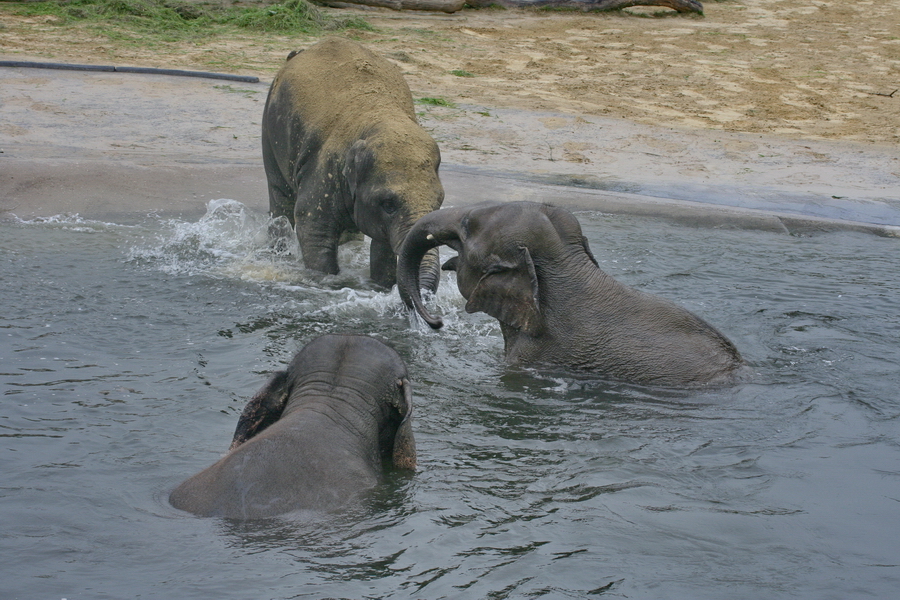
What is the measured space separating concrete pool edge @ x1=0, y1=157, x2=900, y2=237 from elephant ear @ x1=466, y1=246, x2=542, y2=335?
12.9 ft

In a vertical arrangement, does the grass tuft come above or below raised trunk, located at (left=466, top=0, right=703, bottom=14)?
below

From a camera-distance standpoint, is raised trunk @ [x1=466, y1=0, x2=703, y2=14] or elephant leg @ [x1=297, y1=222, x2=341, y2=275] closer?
elephant leg @ [x1=297, y1=222, x2=341, y2=275]

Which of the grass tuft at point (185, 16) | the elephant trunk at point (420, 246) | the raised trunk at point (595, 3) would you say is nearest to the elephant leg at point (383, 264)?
the elephant trunk at point (420, 246)

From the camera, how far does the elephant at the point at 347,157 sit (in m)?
7.16

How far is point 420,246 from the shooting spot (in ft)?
21.0

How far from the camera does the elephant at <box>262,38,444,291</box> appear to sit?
282 inches

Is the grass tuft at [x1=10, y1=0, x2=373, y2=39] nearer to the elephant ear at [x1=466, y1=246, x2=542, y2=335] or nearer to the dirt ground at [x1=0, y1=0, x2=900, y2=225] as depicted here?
the dirt ground at [x1=0, y1=0, x2=900, y2=225]

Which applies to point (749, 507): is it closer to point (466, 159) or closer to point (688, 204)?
point (688, 204)

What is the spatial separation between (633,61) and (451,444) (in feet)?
49.5

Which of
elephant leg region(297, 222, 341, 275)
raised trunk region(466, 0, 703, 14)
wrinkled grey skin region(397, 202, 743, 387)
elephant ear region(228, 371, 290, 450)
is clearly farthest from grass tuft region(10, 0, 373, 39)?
elephant ear region(228, 371, 290, 450)

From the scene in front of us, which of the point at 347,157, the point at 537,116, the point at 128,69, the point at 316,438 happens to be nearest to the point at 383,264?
the point at 347,157

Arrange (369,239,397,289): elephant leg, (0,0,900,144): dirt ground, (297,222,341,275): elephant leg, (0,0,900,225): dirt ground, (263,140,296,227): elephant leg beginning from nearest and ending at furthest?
1. (369,239,397,289): elephant leg
2. (297,222,341,275): elephant leg
3. (263,140,296,227): elephant leg
4. (0,0,900,225): dirt ground
5. (0,0,900,144): dirt ground

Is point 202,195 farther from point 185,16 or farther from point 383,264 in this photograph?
point 185,16

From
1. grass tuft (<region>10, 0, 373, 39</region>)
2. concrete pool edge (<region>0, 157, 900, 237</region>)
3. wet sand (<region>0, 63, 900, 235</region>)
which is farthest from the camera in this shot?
grass tuft (<region>10, 0, 373, 39</region>)
